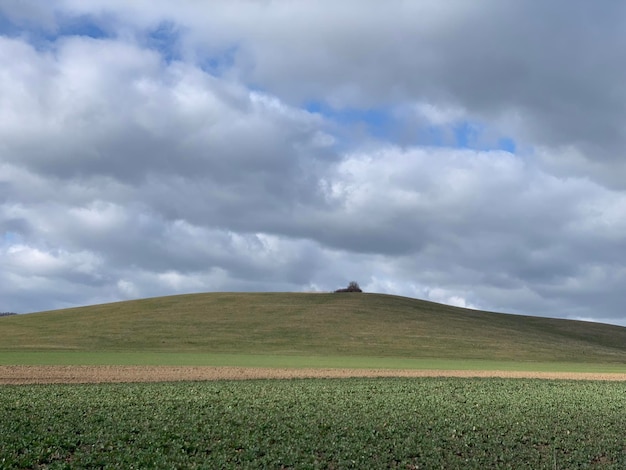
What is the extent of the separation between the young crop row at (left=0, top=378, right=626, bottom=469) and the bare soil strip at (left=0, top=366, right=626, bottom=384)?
19.9ft

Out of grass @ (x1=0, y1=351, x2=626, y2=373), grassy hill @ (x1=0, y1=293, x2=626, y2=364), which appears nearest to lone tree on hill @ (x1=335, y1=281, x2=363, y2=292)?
grassy hill @ (x1=0, y1=293, x2=626, y2=364)

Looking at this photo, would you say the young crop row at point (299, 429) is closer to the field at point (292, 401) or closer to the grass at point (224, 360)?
the field at point (292, 401)

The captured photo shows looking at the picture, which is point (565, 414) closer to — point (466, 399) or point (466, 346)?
point (466, 399)

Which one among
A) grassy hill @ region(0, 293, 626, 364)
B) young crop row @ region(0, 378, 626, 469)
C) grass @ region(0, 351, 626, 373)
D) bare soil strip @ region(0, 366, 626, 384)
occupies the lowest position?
young crop row @ region(0, 378, 626, 469)

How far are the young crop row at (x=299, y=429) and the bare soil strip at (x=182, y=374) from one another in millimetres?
6059

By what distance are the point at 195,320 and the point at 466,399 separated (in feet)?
186

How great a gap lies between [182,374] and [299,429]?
853 inches

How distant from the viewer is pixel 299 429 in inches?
789

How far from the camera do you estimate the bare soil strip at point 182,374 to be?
36.6 m

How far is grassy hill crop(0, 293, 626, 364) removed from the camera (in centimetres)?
6669

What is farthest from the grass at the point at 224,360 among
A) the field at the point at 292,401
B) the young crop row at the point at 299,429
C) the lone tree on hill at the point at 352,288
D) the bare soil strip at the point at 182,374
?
the lone tree on hill at the point at 352,288

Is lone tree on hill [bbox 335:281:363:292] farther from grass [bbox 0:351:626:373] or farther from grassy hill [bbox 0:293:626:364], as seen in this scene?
grass [bbox 0:351:626:373]

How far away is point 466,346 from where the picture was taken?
72.2m

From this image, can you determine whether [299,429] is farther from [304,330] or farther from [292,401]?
[304,330]
